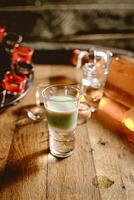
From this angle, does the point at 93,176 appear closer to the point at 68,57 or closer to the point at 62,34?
the point at 68,57

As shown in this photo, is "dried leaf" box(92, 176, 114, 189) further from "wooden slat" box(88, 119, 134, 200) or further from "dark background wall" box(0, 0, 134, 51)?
"dark background wall" box(0, 0, 134, 51)

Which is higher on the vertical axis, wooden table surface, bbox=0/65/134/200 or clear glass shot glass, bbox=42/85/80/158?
clear glass shot glass, bbox=42/85/80/158

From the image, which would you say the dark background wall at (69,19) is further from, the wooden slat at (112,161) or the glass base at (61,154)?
the glass base at (61,154)

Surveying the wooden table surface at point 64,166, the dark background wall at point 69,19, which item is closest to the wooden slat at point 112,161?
the wooden table surface at point 64,166

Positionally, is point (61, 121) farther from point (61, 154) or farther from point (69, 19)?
point (69, 19)

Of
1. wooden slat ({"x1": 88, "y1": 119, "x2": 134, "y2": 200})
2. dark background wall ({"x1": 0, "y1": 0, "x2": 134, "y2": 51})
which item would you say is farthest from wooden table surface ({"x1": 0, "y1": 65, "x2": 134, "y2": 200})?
dark background wall ({"x1": 0, "y1": 0, "x2": 134, "y2": 51})

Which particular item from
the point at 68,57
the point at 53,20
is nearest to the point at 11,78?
the point at 68,57
